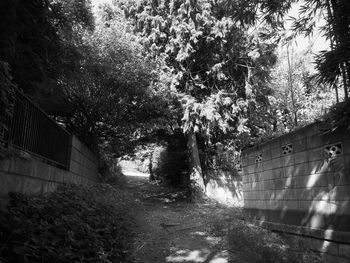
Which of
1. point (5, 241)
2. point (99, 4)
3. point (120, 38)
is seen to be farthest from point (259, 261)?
point (99, 4)

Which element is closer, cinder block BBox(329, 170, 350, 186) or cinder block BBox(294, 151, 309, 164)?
cinder block BBox(329, 170, 350, 186)

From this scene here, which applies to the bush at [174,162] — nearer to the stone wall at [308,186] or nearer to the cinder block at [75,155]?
the cinder block at [75,155]

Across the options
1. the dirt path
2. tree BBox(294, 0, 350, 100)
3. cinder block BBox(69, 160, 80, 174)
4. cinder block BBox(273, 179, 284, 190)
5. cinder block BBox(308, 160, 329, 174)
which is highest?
tree BBox(294, 0, 350, 100)

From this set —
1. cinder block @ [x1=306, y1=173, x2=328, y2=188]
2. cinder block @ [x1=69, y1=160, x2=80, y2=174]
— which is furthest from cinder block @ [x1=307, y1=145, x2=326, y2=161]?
cinder block @ [x1=69, y1=160, x2=80, y2=174]

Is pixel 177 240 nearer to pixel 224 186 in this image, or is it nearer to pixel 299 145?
pixel 299 145

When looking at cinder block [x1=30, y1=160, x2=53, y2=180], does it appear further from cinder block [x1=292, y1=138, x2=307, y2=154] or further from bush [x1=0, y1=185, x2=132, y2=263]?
cinder block [x1=292, y1=138, x2=307, y2=154]

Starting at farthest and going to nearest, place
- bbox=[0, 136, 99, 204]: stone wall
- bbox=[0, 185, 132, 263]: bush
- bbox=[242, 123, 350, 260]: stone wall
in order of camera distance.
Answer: bbox=[242, 123, 350, 260]: stone wall, bbox=[0, 136, 99, 204]: stone wall, bbox=[0, 185, 132, 263]: bush

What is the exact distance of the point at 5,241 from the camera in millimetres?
3318

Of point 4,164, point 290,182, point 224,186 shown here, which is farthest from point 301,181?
point 224,186

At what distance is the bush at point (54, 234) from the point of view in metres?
3.36

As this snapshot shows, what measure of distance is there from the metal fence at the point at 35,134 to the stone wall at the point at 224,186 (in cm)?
960

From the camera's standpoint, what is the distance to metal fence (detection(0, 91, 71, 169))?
4825 millimetres

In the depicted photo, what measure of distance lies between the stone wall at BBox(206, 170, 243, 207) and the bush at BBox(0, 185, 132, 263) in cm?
1036

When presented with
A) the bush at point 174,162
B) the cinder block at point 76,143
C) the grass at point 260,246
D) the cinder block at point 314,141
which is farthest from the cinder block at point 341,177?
the bush at point 174,162
